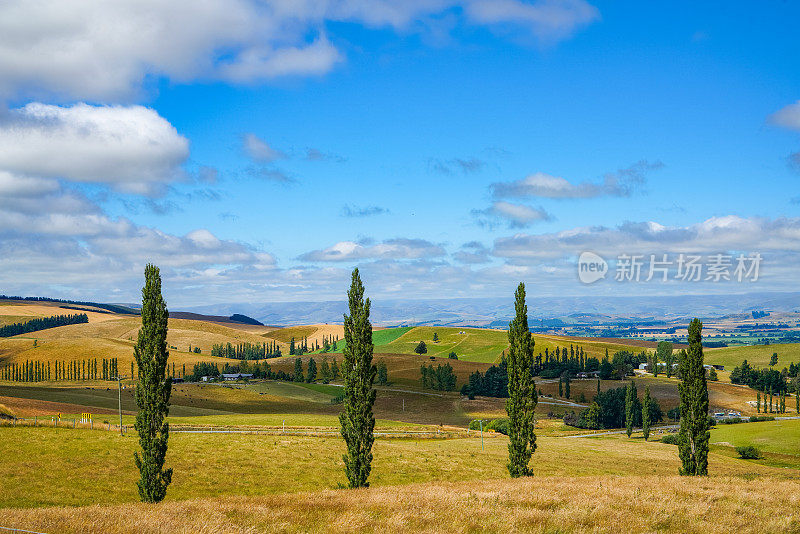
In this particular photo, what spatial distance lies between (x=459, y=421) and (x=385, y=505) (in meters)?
136

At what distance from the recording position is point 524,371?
53938 mm

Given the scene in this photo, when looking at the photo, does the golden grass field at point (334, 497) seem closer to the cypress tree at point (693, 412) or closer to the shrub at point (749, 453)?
the cypress tree at point (693, 412)

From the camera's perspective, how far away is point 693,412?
6166 cm

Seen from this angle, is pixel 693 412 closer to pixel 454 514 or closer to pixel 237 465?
pixel 237 465

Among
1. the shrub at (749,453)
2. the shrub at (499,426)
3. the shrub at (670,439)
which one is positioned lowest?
the shrub at (670,439)

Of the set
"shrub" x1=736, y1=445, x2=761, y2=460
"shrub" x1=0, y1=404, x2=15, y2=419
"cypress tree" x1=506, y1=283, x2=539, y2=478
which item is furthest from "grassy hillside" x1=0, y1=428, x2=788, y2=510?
"shrub" x1=736, y1=445, x2=761, y2=460

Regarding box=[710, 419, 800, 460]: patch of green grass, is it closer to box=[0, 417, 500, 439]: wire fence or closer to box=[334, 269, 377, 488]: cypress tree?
box=[0, 417, 500, 439]: wire fence

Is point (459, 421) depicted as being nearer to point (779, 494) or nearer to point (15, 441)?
point (15, 441)

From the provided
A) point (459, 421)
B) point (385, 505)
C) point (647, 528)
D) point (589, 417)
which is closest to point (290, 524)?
point (385, 505)

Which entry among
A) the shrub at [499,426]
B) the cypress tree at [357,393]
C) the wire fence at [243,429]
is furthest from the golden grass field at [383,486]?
the shrub at [499,426]

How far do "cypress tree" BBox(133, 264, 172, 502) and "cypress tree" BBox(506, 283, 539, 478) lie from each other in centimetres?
2796


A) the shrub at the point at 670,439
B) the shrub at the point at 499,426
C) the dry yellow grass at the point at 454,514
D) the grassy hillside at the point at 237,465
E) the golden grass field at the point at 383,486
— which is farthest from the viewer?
the shrub at the point at 499,426

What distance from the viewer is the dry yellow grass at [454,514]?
70.7 ft

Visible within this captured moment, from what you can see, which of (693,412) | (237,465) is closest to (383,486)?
(237,465)
